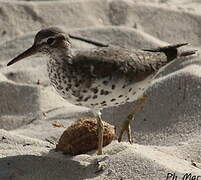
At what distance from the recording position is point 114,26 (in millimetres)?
7242

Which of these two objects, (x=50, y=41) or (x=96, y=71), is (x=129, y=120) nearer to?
(x=96, y=71)

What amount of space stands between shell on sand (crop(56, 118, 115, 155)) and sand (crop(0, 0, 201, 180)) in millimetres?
61

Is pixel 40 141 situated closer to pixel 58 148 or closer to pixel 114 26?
pixel 58 148

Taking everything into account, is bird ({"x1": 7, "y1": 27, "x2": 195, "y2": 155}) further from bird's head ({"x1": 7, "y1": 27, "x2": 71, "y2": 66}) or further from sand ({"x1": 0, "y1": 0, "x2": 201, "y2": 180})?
sand ({"x1": 0, "y1": 0, "x2": 201, "y2": 180})

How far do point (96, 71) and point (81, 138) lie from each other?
1.69ft

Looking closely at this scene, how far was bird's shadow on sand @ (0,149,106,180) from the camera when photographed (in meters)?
4.03

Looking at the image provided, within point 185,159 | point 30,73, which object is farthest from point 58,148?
point 30,73

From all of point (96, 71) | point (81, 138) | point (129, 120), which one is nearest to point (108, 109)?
point (129, 120)

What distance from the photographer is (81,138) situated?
4.39 metres

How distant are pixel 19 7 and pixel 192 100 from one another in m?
3.22

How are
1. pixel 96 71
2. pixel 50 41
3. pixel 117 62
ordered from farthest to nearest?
pixel 50 41, pixel 117 62, pixel 96 71

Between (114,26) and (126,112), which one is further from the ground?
(114,26)

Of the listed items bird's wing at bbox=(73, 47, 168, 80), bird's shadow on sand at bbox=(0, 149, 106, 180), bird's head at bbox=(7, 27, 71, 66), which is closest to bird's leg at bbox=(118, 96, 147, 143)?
bird's wing at bbox=(73, 47, 168, 80)

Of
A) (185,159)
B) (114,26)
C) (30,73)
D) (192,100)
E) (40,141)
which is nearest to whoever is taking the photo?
(185,159)
